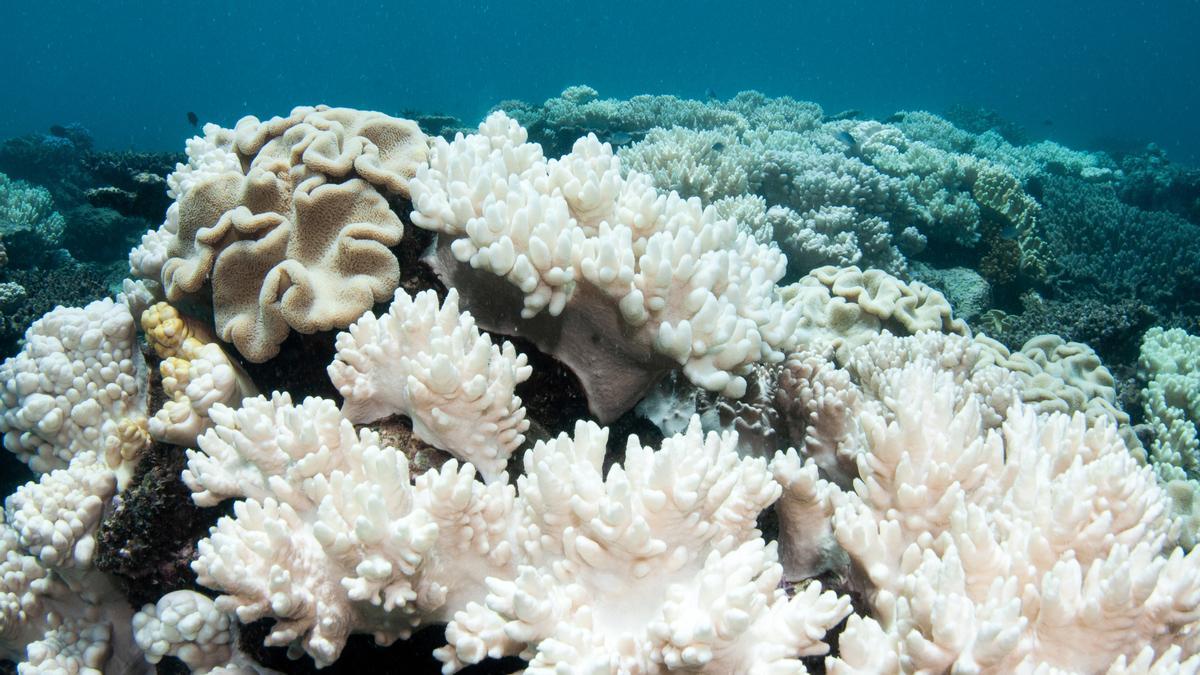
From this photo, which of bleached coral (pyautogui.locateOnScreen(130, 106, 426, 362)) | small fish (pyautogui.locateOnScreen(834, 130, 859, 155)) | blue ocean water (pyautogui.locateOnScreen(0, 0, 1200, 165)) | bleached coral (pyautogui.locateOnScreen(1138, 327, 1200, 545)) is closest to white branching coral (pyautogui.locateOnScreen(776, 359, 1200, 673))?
bleached coral (pyautogui.locateOnScreen(130, 106, 426, 362))

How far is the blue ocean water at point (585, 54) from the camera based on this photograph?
3159 inches

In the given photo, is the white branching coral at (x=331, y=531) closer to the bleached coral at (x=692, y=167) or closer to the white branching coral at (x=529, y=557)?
the white branching coral at (x=529, y=557)

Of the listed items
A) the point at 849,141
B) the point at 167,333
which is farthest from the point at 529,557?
the point at 849,141

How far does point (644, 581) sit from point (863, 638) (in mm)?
588

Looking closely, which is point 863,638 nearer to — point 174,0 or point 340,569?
point 340,569

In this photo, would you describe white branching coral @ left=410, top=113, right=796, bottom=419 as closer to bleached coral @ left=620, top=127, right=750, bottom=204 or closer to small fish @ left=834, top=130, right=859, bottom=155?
bleached coral @ left=620, top=127, right=750, bottom=204

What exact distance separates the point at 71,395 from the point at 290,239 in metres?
1.14

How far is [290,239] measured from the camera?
2695 mm

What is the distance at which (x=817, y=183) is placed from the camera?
7523 millimetres

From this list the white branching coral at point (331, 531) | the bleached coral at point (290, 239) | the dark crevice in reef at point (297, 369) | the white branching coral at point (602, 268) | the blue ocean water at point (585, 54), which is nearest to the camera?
the white branching coral at point (331, 531)

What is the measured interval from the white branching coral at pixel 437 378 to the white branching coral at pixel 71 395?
3.62 feet

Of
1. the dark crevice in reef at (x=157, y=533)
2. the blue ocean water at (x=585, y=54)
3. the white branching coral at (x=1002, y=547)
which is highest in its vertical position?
the blue ocean water at (x=585, y=54)

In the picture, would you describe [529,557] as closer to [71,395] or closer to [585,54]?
[71,395]

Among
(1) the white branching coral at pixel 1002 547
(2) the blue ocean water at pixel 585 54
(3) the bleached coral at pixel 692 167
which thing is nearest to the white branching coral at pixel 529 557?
(1) the white branching coral at pixel 1002 547
